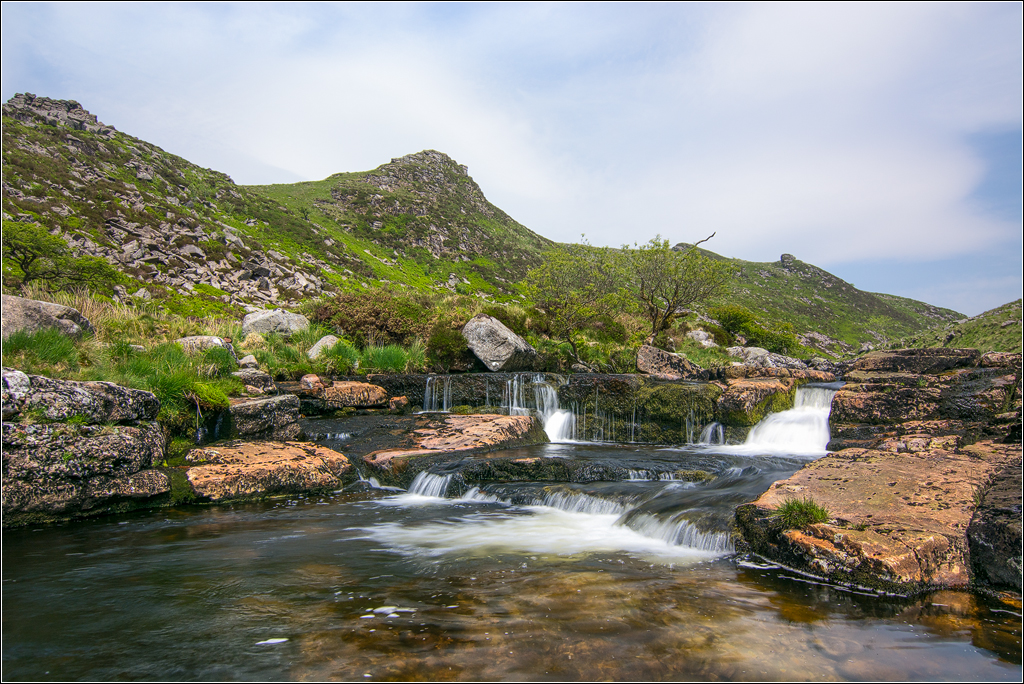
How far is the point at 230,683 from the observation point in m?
3.40

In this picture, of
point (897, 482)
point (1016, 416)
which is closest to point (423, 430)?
point (897, 482)

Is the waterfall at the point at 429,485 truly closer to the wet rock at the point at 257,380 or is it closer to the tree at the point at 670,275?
the wet rock at the point at 257,380

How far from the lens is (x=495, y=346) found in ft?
60.3

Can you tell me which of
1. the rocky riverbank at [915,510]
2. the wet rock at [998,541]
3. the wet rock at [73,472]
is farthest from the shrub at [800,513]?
the wet rock at [73,472]

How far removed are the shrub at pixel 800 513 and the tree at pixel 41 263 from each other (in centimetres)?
2677

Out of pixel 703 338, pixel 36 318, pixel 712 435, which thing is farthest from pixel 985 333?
pixel 36 318

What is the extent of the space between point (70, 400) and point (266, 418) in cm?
383

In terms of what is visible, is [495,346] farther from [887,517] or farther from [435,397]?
[887,517]

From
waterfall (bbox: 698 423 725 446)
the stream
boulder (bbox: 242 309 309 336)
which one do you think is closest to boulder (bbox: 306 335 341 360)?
boulder (bbox: 242 309 309 336)

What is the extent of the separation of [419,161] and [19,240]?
114 metres

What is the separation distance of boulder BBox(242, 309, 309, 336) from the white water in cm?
1646

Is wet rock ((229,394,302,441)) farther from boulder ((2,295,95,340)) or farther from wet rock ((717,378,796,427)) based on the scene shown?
wet rock ((717,378,796,427))

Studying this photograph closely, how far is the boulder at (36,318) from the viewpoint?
32.2ft

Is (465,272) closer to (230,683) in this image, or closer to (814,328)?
(814,328)
